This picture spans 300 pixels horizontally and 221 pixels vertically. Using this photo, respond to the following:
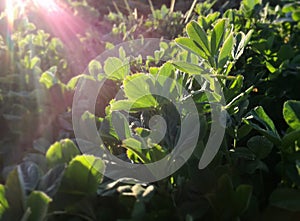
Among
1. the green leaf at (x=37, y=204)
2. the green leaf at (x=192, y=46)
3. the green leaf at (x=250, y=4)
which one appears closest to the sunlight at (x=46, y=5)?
the green leaf at (x=250, y=4)

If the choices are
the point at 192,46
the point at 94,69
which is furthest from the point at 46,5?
the point at 192,46

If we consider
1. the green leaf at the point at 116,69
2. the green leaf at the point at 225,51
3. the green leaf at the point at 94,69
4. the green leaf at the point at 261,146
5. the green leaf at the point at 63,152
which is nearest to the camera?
the green leaf at the point at 63,152

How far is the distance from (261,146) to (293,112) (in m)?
0.10

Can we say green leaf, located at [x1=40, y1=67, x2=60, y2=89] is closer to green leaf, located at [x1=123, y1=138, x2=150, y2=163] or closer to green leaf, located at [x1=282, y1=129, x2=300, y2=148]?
green leaf, located at [x1=123, y1=138, x2=150, y2=163]

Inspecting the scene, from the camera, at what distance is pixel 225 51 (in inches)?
41.8

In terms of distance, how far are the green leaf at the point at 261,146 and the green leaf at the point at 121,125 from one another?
26 centimetres

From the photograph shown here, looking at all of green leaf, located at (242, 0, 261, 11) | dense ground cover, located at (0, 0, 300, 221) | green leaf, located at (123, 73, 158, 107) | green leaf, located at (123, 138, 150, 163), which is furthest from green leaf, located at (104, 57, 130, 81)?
green leaf, located at (242, 0, 261, 11)

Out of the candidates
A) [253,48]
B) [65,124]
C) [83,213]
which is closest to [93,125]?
[83,213]

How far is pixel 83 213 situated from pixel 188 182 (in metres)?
0.21

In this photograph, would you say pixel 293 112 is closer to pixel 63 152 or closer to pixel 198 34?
pixel 198 34

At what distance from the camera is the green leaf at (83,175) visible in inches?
29.8

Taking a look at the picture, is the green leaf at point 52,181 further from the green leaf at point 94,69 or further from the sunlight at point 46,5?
the sunlight at point 46,5

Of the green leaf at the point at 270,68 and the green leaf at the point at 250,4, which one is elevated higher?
the green leaf at the point at 250,4

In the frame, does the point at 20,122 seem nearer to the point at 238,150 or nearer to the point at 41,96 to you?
the point at 41,96
